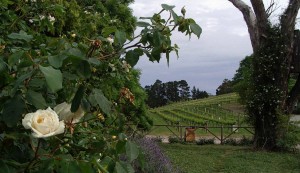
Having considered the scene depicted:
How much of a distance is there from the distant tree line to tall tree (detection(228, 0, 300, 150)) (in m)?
Answer: 30.1

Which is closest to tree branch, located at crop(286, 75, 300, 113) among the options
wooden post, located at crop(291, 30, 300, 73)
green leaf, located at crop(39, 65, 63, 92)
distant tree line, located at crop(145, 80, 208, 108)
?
wooden post, located at crop(291, 30, 300, 73)

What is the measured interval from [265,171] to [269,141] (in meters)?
4.19

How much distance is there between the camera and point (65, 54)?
3.30 ft

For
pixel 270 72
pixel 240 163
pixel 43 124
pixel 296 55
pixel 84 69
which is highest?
pixel 296 55

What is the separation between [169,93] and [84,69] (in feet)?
157

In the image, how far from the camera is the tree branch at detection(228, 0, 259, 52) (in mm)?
12164

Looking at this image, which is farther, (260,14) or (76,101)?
(260,14)

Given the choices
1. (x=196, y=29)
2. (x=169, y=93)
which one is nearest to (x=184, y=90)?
(x=169, y=93)

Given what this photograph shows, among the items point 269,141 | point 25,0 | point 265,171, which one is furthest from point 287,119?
point 25,0

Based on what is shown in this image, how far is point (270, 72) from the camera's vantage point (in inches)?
460

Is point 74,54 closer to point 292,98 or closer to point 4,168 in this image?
point 4,168

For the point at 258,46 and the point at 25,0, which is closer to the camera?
the point at 25,0

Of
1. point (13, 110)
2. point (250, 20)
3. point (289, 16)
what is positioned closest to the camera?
point (13, 110)

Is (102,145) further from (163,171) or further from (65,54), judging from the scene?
(163,171)
